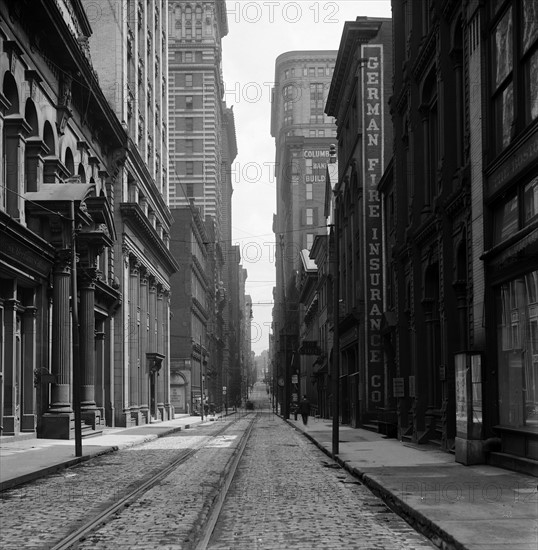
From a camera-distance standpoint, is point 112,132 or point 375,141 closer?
point 375,141

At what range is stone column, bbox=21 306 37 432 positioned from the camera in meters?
33.4

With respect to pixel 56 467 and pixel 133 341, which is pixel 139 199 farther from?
pixel 56 467

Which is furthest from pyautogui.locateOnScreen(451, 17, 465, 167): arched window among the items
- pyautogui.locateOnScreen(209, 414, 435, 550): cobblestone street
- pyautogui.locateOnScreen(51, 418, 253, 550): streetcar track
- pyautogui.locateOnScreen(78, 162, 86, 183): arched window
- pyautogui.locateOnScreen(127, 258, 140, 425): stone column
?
pyautogui.locateOnScreen(127, 258, 140, 425): stone column

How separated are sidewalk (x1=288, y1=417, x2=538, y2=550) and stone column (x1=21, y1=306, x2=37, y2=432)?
13.7m

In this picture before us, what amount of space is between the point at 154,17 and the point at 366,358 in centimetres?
3866

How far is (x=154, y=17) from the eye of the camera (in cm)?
7069

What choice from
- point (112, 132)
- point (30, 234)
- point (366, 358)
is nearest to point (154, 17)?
point (112, 132)

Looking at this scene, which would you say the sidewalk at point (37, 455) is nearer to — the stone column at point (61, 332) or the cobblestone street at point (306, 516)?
the stone column at point (61, 332)

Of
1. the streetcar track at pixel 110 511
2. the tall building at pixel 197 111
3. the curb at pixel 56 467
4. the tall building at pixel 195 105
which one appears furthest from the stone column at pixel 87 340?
the tall building at pixel 195 105

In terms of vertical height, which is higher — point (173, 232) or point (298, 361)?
point (173, 232)

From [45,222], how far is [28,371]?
17.9 ft

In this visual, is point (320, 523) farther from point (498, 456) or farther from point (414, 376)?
point (414, 376)

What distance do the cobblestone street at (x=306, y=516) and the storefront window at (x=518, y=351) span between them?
3545 mm

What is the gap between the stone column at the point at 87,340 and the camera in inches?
1612
